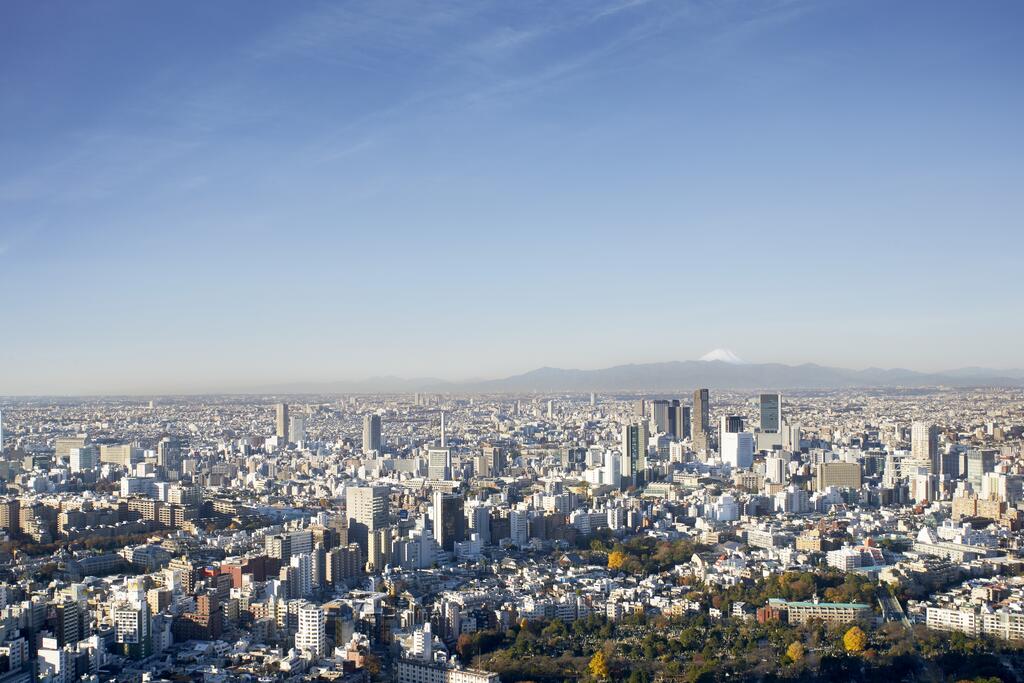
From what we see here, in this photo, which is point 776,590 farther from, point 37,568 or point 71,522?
A: point 71,522

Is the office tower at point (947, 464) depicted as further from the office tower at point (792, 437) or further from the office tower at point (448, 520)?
the office tower at point (448, 520)

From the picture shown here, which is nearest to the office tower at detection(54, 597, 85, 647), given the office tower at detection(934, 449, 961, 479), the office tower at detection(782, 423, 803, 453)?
the office tower at detection(934, 449, 961, 479)

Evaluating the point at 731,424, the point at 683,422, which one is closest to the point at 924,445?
the point at 731,424

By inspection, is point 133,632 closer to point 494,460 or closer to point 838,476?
point 838,476

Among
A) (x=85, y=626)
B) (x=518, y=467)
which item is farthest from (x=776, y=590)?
(x=518, y=467)

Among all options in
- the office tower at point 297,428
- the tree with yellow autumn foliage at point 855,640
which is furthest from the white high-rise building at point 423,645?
the office tower at point 297,428

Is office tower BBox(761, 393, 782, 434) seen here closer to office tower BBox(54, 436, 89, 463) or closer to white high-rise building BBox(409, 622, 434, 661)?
office tower BBox(54, 436, 89, 463)

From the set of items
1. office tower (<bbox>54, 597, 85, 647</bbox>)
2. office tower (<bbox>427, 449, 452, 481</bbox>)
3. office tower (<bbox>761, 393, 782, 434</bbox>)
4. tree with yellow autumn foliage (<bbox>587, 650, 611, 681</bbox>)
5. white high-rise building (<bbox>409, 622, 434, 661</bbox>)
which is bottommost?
tree with yellow autumn foliage (<bbox>587, 650, 611, 681</bbox>)
